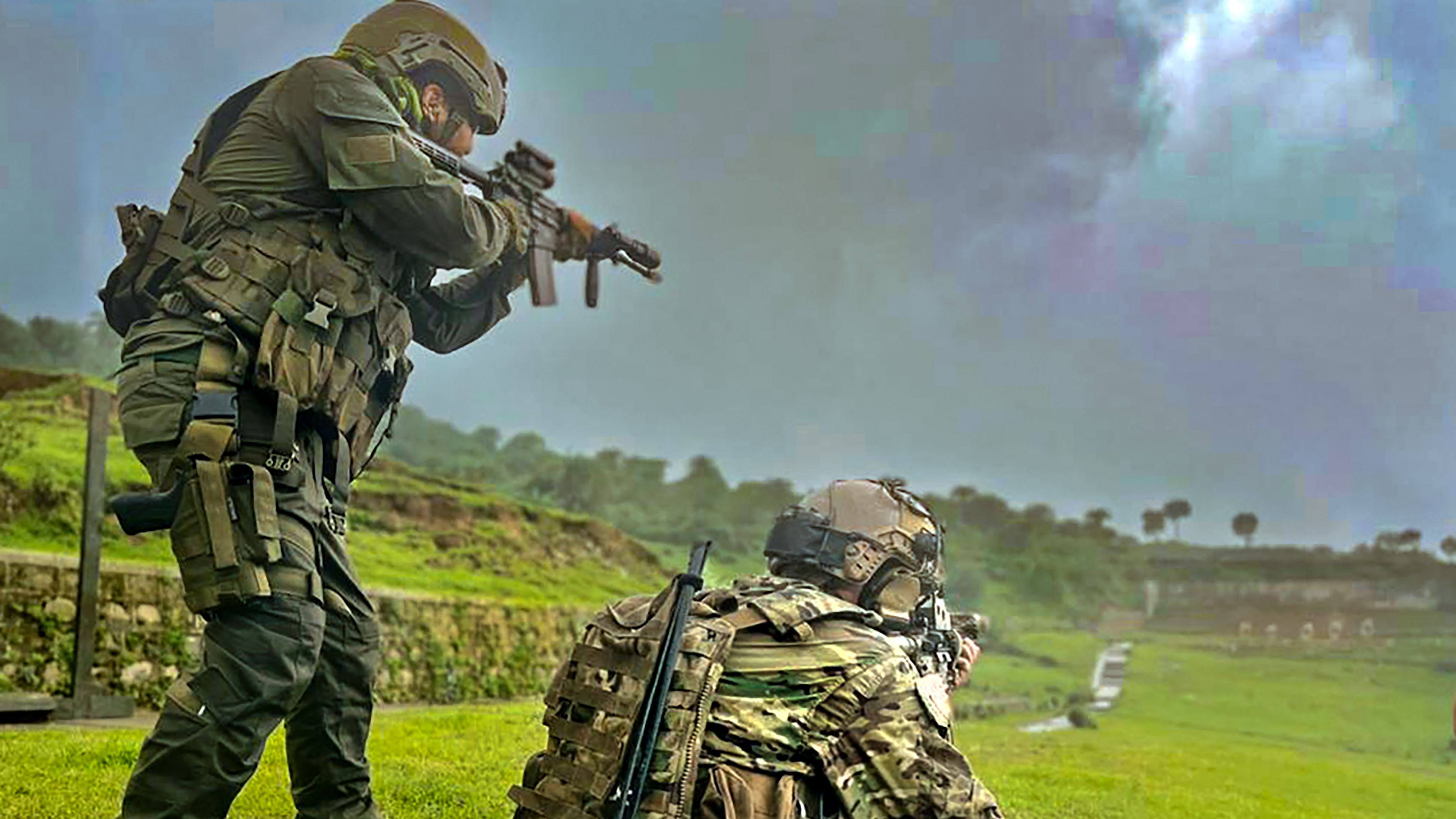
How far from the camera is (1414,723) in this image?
13.6 metres

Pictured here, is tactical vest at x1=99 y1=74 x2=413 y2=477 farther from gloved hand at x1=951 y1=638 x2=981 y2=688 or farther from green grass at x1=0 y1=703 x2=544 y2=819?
gloved hand at x1=951 y1=638 x2=981 y2=688

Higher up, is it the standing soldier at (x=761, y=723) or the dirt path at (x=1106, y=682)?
the standing soldier at (x=761, y=723)

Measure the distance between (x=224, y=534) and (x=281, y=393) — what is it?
37cm

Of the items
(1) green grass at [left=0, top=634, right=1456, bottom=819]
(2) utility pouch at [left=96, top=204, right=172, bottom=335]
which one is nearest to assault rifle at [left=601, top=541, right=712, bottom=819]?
(2) utility pouch at [left=96, top=204, right=172, bottom=335]

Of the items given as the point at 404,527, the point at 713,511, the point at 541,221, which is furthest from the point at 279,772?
the point at 713,511

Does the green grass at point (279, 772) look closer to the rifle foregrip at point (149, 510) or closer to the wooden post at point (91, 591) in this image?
the wooden post at point (91, 591)

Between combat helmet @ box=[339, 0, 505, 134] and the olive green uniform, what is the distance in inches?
10.6

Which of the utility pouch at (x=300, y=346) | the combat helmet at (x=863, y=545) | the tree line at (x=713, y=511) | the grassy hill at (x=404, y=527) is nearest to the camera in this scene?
the utility pouch at (x=300, y=346)

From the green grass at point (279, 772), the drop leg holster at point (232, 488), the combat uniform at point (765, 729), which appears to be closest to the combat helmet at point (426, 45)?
the drop leg holster at point (232, 488)

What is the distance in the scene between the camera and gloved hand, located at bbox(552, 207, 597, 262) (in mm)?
4344

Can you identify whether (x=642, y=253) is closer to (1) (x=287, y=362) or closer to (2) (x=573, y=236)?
(2) (x=573, y=236)

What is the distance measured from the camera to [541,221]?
4.22 metres

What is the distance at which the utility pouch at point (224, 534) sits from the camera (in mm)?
2729

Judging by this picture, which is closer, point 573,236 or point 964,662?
point 964,662
